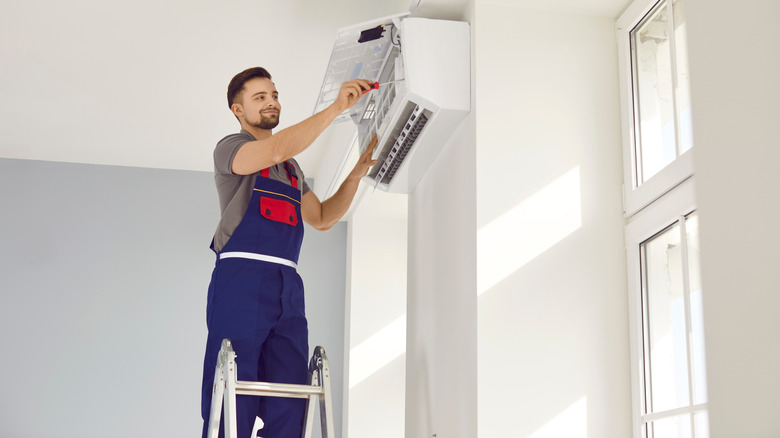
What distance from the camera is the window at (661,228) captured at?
1969 mm

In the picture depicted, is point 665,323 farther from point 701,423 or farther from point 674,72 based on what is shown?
point 674,72

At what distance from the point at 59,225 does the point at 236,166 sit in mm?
3013

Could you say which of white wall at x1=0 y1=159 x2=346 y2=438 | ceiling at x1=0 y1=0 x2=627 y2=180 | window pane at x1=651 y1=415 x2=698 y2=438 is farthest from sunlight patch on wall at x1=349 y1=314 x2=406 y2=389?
window pane at x1=651 y1=415 x2=698 y2=438

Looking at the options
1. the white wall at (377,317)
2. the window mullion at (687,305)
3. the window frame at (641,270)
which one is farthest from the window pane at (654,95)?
the white wall at (377,317)

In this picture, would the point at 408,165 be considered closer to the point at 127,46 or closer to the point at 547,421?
the point at 547,421

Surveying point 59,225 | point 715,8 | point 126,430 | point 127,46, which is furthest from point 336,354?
point 715,8

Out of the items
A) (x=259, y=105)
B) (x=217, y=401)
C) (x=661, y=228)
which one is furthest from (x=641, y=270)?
(x=259, y=105)

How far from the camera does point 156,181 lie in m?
5.14

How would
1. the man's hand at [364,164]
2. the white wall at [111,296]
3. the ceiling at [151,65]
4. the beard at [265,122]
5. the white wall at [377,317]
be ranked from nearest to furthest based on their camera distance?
1. the beard at [265,122]
2. the man's hand at [364,164]
3. the ceiling at [151,65]
4. the white wall at [377,317]
5. the white wall at [111,296]

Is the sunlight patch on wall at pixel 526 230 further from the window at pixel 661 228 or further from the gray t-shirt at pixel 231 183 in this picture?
the gray t-shirt at pixel 231 183

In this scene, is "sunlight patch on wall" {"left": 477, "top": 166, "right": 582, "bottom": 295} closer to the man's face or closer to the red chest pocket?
the red chest pocket

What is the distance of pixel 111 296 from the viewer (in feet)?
16.3

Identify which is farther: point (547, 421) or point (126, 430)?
point (126, 430)

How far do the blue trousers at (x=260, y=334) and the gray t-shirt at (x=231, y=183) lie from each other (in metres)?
0.11
